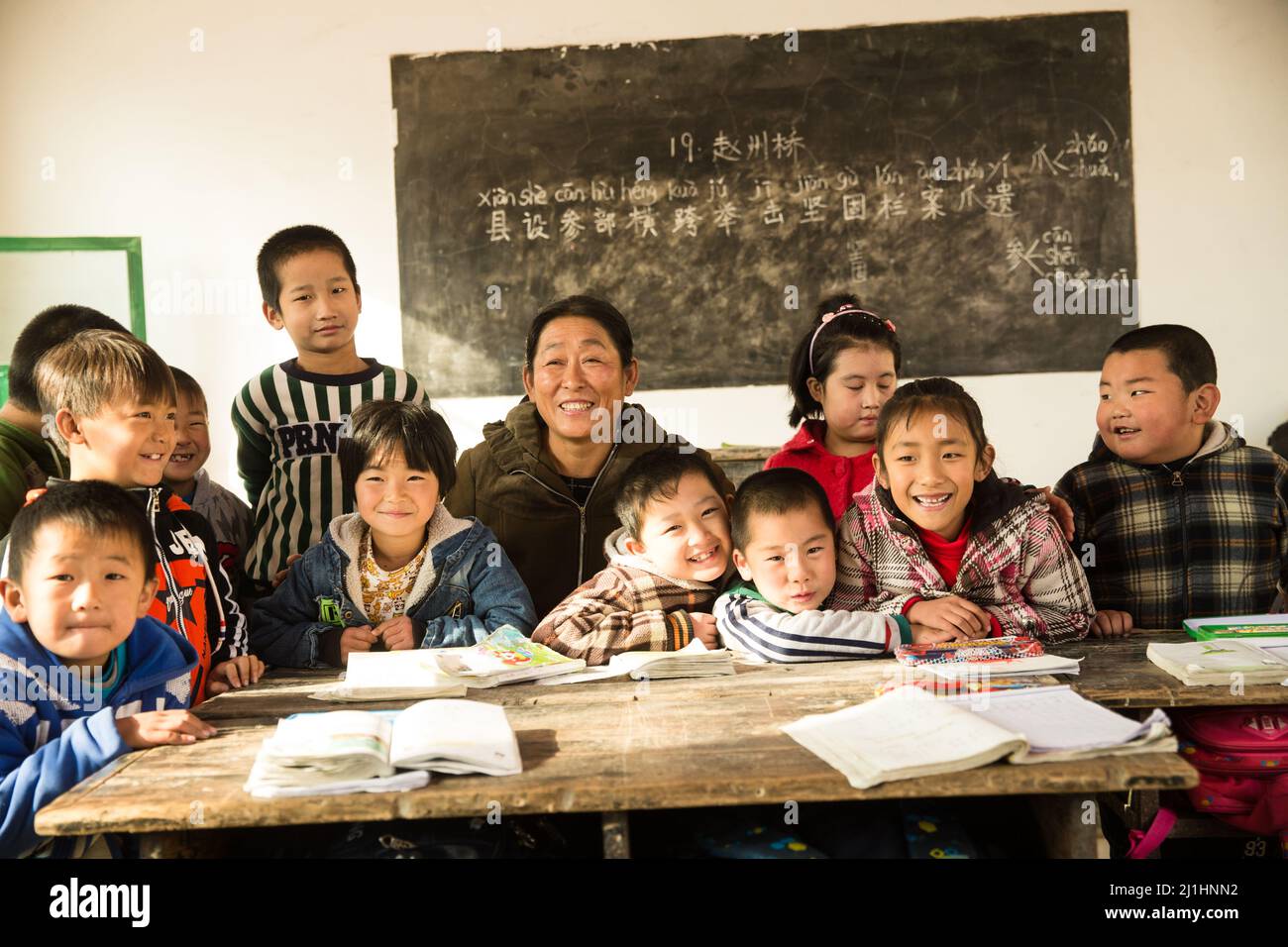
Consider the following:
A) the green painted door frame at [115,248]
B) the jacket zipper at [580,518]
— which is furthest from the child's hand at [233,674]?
the green painted door frame at [115,248]

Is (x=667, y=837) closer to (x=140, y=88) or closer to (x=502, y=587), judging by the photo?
(x=502, y=587)

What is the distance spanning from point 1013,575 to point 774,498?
1.64 feet

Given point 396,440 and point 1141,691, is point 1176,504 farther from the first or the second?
point 396,440

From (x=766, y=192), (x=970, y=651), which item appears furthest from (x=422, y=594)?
(x=766, y=192)

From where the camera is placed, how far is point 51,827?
1459mm

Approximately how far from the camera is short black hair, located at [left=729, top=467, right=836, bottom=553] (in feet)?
7.54

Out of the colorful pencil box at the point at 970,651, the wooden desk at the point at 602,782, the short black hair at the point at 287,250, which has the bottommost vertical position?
the wooden desk at the point at 602,782

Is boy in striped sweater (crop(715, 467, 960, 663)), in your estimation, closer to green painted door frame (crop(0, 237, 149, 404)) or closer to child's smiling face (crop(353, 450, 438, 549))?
child's smiling face (crop(353, 450, 438, 549))

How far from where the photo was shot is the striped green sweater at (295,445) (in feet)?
9.75

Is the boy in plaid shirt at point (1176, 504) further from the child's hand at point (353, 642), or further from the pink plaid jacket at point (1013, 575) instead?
the child's hand at point (353, 642)

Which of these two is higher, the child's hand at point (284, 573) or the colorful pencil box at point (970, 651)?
the child's hand at point (284, 573)

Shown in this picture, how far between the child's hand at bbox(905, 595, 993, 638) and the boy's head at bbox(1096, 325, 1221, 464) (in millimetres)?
638

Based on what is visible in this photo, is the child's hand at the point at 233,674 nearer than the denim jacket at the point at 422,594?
Yes
